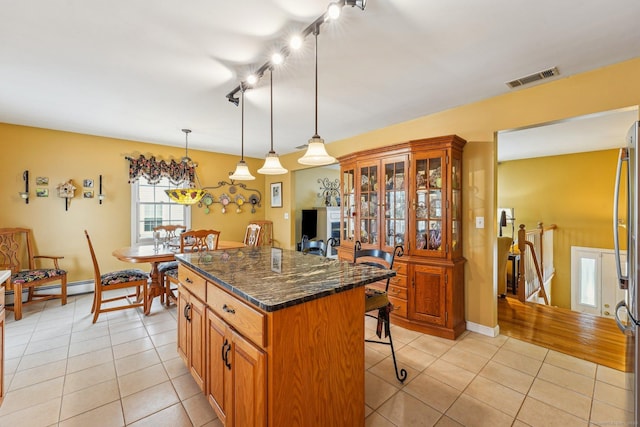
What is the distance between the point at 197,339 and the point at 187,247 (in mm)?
2109

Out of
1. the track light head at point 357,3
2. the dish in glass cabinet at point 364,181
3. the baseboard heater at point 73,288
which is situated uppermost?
the track light head at point 357,3

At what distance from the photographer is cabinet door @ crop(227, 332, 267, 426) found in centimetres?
117

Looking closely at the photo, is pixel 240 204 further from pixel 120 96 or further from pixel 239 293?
pixel 239 293

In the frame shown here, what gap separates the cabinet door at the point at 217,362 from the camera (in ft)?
4.88

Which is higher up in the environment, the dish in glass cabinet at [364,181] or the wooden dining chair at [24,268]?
the dish in glass cabinet at [364,181]

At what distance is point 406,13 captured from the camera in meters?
1.63

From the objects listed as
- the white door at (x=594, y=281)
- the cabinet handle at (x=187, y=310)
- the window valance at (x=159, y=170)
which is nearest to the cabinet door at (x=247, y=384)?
the cabinet handle at (x=187, y=310)

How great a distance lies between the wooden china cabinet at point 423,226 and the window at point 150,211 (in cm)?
369

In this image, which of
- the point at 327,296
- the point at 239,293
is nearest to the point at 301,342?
the point at 327,296

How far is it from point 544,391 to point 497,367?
1.10 feet

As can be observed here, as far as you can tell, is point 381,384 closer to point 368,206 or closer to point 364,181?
point 368,206

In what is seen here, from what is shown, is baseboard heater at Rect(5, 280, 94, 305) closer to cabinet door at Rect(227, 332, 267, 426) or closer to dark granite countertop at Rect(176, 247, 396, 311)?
dark granite countertop at Rect(176, 247, 396, 311)

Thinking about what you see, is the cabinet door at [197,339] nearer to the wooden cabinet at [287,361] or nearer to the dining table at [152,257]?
the wooden cabinet at [287,361]

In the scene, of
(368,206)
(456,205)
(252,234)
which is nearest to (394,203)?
(368,206)
